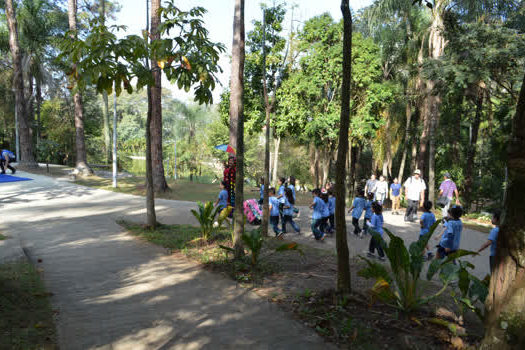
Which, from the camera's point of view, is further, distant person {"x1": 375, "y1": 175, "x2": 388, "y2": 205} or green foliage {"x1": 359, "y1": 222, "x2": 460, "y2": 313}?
distant person {"x1": 375, "y1": 175, "x2": 388, "y2": 205}

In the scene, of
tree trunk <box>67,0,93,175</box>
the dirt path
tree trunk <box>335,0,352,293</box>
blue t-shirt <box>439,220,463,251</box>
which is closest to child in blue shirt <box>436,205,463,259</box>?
blue t-shirt <box>439,220,463,251</box>

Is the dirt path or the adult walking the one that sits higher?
the adult walking

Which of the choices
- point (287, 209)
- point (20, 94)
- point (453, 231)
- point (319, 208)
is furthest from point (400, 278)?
point (20, 94)

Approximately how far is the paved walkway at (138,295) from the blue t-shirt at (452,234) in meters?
1.05

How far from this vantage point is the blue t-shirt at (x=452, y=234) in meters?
6.05

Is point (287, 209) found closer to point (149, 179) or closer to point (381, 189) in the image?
point (149, 179)

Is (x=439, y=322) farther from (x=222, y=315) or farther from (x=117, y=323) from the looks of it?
(x=117, y=323)

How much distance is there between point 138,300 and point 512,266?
4.22 m

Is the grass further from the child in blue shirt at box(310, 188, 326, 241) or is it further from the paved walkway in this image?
the child in blue shirt at box(310, 188, 326, 241)

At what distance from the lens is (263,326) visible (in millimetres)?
4160

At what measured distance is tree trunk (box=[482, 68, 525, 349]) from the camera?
9.33 ft

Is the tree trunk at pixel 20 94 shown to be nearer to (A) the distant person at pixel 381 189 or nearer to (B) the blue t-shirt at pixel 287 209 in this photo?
(B) the blue t-shirt at pixel 287 209

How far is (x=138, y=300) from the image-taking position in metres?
4.80

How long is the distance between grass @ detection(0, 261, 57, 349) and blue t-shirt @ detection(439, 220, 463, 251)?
579 centimetres
